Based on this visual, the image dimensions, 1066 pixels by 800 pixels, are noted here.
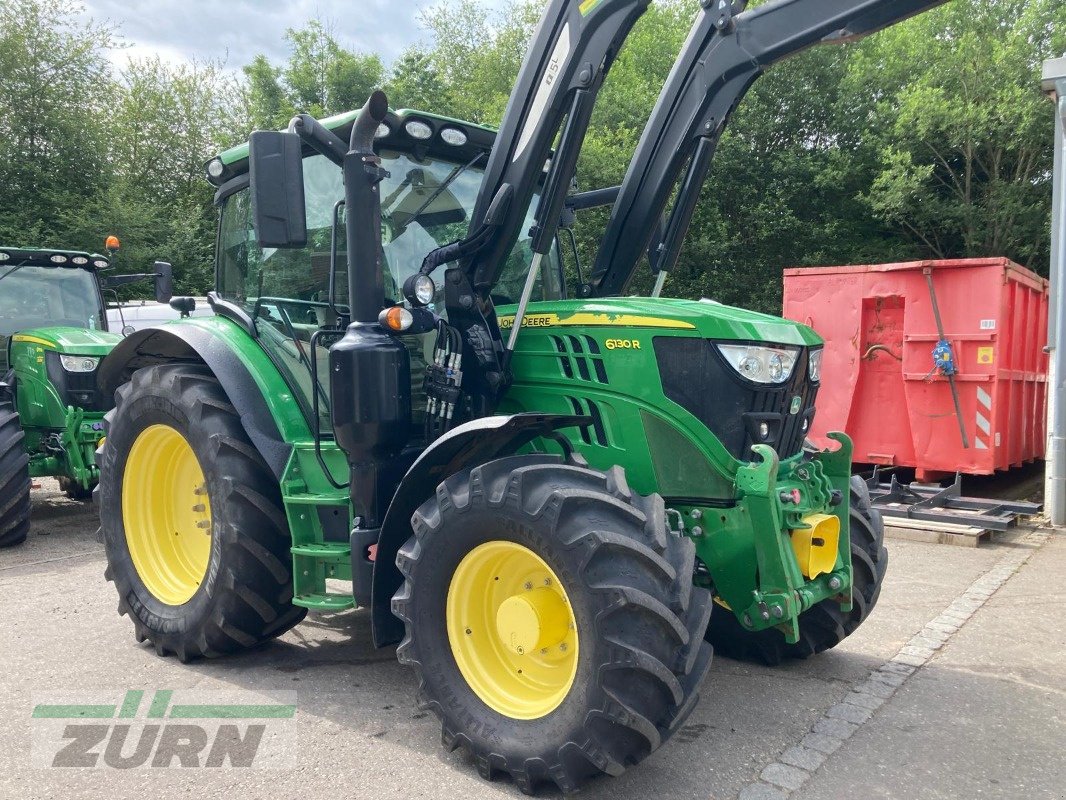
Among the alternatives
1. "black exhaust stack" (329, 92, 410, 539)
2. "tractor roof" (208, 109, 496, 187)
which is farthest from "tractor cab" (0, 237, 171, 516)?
"black exhaust stack" (329, 92, 410, 539)

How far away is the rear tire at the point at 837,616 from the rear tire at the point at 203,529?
219 centimetres

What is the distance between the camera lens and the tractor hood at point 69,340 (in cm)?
760

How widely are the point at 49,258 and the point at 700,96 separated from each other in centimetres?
711

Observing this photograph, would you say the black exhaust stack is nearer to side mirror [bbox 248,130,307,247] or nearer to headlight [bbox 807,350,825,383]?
side mirror [bbox 248,130,307,247]

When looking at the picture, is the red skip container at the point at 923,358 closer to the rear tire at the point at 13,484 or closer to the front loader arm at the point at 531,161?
the front loader arm at the point at 531,161

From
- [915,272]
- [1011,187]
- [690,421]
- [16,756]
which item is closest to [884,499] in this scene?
[915,272]

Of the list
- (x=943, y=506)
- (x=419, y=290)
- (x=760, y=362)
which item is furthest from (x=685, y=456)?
(x=943, y=506)

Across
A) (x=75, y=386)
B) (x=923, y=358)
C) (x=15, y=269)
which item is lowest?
(x=75, y=386)

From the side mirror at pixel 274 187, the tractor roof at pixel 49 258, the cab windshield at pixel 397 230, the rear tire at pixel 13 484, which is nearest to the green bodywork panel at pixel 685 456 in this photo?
the cab windshield at pixel 397 230

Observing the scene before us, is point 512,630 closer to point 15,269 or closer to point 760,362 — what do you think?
point 760,362

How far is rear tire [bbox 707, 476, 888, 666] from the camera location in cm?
396

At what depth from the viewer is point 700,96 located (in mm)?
3939

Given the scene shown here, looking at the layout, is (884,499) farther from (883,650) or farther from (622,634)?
(622,634)

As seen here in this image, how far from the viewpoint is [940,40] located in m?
18.6
